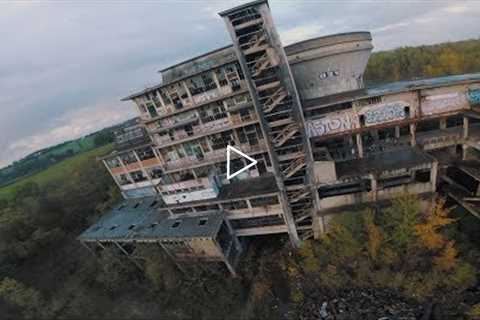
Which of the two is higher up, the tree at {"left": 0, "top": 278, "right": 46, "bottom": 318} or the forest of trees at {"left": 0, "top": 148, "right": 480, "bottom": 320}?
the tree at {"left": 0, "top": 278, "right": 46, "bottom": 318}

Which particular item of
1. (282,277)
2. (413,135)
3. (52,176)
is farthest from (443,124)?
(52,176)

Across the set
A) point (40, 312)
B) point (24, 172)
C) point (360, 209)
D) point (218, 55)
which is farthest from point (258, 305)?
point (24, 172)

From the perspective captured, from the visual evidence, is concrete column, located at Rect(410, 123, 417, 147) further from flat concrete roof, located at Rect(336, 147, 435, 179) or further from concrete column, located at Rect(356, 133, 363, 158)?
concrete column, located at Rect(356, 133, 363, 158)

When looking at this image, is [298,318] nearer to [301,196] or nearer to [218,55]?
[301,196]

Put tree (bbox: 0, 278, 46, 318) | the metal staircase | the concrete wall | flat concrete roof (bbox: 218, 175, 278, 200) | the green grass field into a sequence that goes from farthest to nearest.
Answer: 1. the green grass field
2. the concrete wall
3. flat concrete roof (bbox: 218, 175, 278, 200)
4. the metal staircase
5. tree (bbox: 0, 278, 46, 318)

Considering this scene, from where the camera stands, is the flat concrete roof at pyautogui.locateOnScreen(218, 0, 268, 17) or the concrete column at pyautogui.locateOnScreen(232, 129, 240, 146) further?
the concrete column at pyautogui.locateOnScreen(232, 129, 240, 146)

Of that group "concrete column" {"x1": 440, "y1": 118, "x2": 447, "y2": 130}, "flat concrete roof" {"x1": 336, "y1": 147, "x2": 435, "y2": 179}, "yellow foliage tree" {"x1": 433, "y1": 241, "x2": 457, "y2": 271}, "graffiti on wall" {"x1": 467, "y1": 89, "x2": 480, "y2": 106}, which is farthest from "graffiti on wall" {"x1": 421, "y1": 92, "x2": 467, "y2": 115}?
"yellow foliage tree" {"x1": 433, "y1": 241, "x2": 457, "y2": 271}

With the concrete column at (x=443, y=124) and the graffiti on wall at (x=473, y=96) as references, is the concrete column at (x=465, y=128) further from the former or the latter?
the concrete column at (x=443, y=124)

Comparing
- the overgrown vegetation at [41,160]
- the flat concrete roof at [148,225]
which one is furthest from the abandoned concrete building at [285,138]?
the overgrown vegetation at [41,160]
